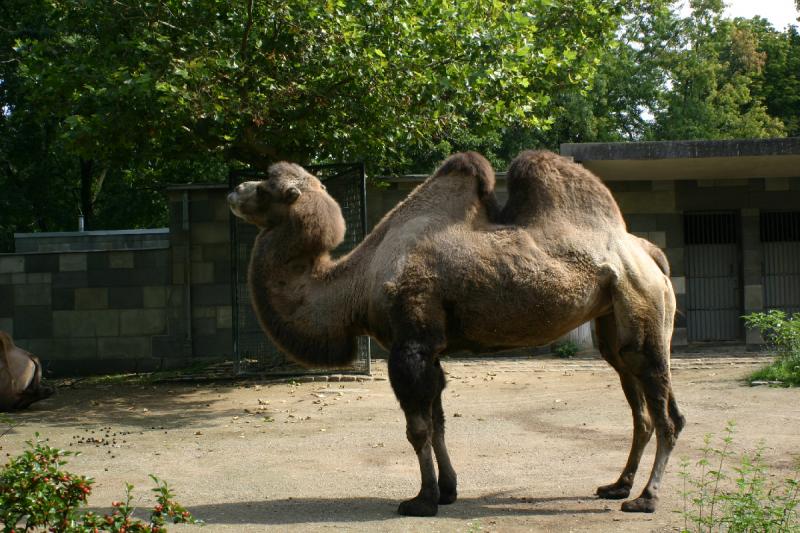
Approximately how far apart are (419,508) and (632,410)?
1762 mm

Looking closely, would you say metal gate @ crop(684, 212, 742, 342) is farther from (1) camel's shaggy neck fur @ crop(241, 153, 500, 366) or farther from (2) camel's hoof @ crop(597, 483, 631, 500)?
(1) camel's shaggy neck fur @ crop(241, 153, 500, 366)

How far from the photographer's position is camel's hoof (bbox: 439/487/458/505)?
6213 millimetres

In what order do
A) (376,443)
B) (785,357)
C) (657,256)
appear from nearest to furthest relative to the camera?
(657,256), (376,443), (785,357)

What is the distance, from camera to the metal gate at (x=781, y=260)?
18.1 m

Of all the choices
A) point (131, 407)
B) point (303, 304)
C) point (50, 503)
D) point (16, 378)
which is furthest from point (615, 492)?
point (16, 378)

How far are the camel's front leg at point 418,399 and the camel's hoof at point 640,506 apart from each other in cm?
123

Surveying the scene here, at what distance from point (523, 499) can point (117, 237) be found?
602 inches

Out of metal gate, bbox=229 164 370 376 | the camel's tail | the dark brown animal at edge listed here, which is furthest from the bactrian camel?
metal gate, bbox=229 164 370 376

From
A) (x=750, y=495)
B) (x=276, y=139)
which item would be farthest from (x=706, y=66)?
(x=750, y=495)

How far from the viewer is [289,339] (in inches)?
241

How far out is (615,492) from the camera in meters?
6.27

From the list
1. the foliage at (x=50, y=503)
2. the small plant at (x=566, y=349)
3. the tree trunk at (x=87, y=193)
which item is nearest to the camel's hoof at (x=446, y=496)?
the foliage at (x=50, y=503)

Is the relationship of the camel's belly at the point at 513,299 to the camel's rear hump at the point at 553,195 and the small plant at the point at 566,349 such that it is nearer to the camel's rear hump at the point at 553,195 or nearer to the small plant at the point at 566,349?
the camel's rear hump at the point at 553,195

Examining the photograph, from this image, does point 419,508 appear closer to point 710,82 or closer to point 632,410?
point 632,410
